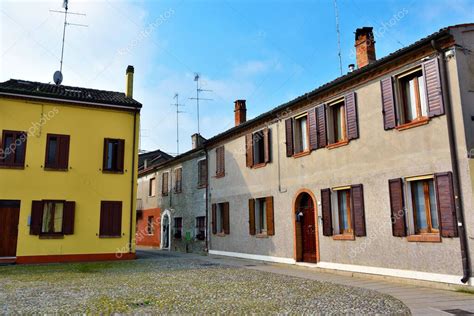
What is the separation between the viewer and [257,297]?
8922 millimetres

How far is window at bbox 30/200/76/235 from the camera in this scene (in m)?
16.8

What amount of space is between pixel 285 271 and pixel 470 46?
29.0 feet

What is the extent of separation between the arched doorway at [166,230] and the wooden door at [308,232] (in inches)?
546

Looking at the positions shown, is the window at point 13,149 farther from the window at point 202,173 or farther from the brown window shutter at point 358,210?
the brown window shutter at point 358,210

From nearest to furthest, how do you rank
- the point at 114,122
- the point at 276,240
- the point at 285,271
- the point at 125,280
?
the point at 125,280, the point at 285,271, the point at 276,240, the point at 114,122

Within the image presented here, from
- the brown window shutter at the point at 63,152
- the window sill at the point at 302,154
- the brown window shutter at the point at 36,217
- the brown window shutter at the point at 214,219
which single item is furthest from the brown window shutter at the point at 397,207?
the brown window shutter at the point at 36,217

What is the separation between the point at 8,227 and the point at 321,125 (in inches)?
525

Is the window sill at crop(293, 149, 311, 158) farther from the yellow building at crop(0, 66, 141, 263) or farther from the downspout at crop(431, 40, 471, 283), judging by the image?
the yellow building at crop(0, 66, 141, 263)

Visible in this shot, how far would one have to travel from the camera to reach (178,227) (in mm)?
25406

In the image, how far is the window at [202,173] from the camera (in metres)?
22.4

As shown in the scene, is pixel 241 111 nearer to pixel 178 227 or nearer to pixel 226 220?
pixel 226 220

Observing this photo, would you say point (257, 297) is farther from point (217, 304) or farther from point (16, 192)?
point (16, 192)

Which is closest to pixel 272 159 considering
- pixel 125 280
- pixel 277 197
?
pixel 277 197

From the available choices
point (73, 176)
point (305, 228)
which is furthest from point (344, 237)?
point (73, 176)
